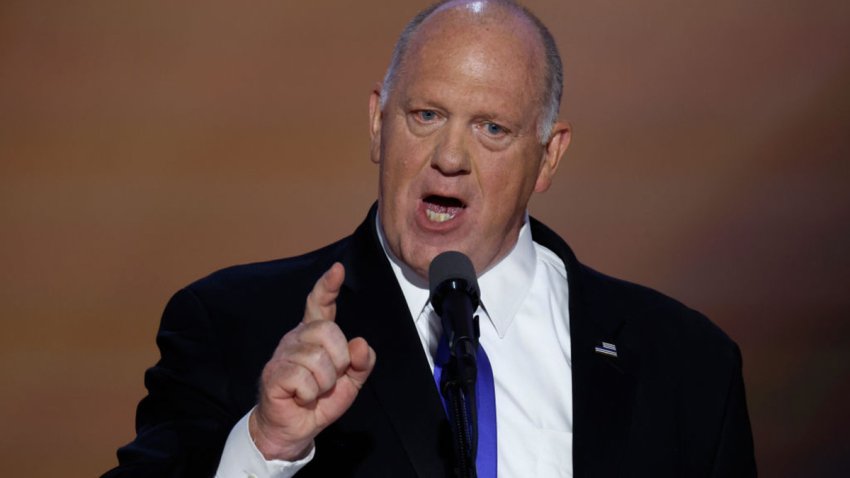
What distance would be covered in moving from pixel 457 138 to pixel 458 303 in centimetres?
63

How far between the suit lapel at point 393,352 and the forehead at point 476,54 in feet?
0.96

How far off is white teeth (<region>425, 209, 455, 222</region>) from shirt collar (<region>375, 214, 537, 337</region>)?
11 cm

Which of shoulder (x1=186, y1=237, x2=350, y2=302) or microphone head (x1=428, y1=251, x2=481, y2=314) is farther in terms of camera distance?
shoulder (x1=186, y1=237, x2=350, y2=302)

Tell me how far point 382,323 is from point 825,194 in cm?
158

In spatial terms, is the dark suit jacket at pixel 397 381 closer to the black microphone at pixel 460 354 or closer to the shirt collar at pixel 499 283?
the shirt collar at pixel 499 283

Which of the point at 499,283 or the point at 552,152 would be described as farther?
the point at 552,152

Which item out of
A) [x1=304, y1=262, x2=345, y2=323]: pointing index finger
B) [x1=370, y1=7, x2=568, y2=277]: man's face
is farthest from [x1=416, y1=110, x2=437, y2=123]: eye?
[x1=304, y1=262, x2=345, y2=323]: pointing index finger

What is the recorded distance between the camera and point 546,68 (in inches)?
99.5

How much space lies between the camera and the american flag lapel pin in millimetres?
2424

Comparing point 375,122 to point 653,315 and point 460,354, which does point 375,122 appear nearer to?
point 653,315

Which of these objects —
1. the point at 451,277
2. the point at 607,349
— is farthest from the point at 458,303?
the point at 607,349

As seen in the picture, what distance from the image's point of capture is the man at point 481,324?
2166 mm

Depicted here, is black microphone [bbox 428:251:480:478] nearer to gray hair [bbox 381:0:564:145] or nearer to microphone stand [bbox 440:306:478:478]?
microphone stand [bbox 440:306:478:478]

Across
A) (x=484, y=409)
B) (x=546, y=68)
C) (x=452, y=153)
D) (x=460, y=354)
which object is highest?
(x=546, y=68)
